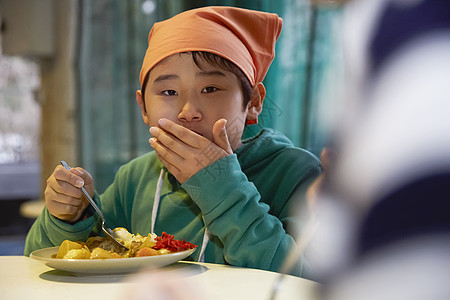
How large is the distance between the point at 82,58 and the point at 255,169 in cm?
222

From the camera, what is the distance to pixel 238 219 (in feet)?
2.17

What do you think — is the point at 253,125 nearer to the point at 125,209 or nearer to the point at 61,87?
the point at 125,209

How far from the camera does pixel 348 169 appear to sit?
0.18 metres

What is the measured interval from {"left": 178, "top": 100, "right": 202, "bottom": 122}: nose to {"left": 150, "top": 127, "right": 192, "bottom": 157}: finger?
4 centimetres

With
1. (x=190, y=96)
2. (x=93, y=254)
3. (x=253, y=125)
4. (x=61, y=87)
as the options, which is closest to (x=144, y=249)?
(x=93, y=254)

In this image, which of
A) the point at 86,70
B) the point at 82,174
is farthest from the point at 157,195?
the point at 86,70

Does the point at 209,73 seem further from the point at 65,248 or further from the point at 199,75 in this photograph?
the point at 65,248

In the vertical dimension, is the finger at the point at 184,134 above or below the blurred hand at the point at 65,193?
above

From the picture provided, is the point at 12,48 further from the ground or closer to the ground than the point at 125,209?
further from the ground

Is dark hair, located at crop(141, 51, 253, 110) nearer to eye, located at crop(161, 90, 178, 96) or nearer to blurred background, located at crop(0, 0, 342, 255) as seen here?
eye, located at crop(161, 90, 178, 96)

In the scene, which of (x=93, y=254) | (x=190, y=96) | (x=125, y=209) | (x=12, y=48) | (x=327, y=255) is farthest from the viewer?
(x=12, y=48)

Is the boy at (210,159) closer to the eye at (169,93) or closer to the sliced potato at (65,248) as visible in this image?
the eye at (169,93)

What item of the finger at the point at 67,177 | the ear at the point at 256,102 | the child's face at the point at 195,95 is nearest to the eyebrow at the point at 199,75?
the child's face at the point at 195,95

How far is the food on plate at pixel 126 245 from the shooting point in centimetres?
64
